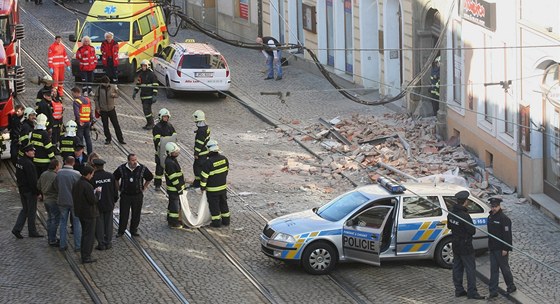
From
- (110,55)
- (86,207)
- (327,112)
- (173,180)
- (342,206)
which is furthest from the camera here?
(110,55)

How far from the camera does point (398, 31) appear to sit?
112 feet

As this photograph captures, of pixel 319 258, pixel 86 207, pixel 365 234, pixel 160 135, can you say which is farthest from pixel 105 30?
pixel 365 234

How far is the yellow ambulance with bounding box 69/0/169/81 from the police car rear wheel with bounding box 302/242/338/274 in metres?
17.3

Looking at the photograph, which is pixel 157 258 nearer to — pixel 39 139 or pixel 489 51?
pixel 39 139

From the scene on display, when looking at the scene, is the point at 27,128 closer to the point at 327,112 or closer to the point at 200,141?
the point at 200,141

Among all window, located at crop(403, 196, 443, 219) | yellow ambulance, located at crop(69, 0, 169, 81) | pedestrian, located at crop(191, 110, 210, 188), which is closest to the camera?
window, located at crop(403, 196, 443, 219)

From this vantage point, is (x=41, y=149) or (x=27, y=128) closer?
(x=41, y=149)

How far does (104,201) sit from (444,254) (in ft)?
18.7

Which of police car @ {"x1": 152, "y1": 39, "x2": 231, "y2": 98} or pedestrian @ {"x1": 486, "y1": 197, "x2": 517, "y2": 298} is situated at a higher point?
police car @ {"x1": 152, "y1": 39, "x2": 231, "y2": 98}

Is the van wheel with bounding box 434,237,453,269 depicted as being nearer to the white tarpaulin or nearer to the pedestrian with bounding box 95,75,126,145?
the white tarpaulin

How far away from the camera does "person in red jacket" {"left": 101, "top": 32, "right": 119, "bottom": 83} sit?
34812 millimetres

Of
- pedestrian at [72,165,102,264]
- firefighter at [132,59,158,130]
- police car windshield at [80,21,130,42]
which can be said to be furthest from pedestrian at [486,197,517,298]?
police car windshield at [80,21,130,42]

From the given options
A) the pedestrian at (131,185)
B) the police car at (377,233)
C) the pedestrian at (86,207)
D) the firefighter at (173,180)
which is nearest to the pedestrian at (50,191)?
the pedestrian at (86,207)

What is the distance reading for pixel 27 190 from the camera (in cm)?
2162
